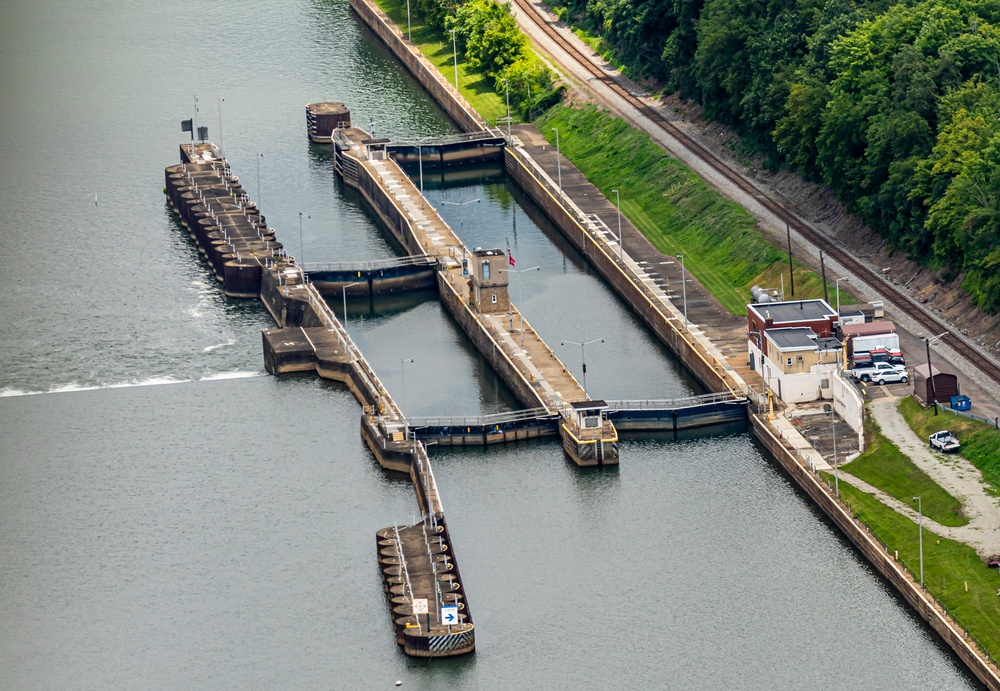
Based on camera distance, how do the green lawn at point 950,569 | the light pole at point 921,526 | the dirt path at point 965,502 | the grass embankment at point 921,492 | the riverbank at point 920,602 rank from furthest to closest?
the grass embankment at point 921,492 < the dirt path at point 965,502 < the light pole at point 921,526 < the green lawn at point 950,569 < the riverbank at point 920,602

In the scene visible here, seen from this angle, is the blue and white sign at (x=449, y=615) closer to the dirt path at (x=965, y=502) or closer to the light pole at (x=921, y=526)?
the light pole at (x=921, y=526)

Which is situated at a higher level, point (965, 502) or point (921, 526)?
point (965, 502)

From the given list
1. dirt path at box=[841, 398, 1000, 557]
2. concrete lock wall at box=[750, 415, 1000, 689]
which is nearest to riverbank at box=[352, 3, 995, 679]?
concrete lock wall at box=[750, 415, 1000, 689]

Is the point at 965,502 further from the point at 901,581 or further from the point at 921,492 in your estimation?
the point at 901,581

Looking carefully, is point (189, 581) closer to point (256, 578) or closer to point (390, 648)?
point (256, 578)

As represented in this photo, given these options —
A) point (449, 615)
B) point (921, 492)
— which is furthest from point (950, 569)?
point (449, 615)

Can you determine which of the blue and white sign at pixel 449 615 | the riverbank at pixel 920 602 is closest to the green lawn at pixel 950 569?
the riverbank at pixel 920 602

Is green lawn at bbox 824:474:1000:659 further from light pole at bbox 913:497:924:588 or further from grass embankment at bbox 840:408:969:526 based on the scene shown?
grass embankment at bbox 840:408:969:526
